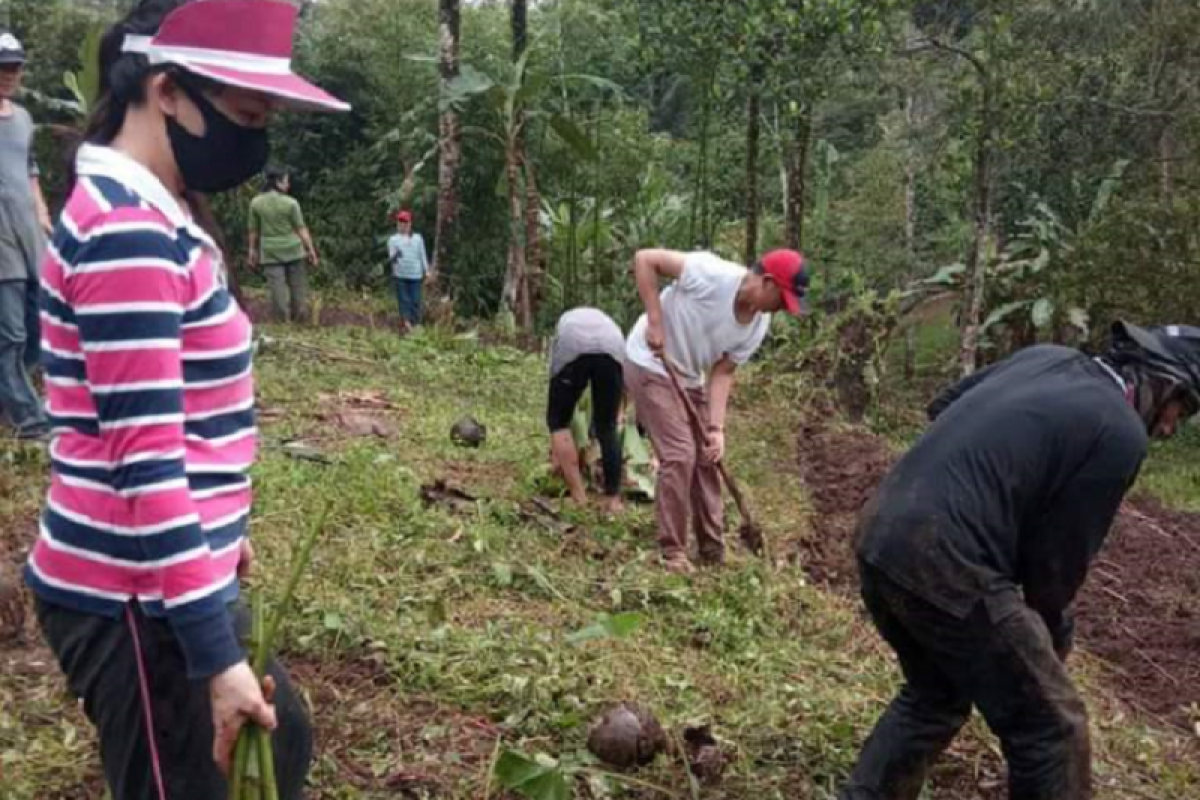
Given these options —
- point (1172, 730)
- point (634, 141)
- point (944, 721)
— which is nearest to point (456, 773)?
point (944, 721)

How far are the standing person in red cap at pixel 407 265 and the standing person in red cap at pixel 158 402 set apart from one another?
10.6m

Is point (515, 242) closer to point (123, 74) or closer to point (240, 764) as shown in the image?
point (123, 74)

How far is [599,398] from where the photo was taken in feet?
21.7

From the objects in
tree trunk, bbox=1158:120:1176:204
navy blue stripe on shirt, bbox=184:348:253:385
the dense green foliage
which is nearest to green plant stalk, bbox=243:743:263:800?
navy blue stripe on shirt, bbox=184:348:253:385

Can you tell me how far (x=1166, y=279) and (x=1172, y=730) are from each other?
300 inches

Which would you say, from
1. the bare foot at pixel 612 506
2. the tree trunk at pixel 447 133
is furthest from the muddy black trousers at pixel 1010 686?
the tree trunk at pixel 447 133

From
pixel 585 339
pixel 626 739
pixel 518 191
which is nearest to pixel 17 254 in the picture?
pixel 585 339

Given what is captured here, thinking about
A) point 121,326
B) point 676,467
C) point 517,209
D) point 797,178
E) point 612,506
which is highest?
point 121,326

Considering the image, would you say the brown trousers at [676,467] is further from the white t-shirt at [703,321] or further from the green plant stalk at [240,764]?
the green plant stalk at [240,764]

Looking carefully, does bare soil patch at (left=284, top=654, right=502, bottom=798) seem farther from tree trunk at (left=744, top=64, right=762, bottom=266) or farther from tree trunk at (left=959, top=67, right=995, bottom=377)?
tree trunk at (left=744, top=64, right=762, bottom=266)

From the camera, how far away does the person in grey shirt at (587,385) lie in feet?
21.0

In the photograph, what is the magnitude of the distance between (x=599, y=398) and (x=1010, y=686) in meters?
3.58

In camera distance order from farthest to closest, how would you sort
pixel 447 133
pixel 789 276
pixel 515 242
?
1. pixel 515 242
2. pixel 447 133
3. pixel 789 276

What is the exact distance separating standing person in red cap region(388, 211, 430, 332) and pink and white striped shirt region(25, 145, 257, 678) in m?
10.6
